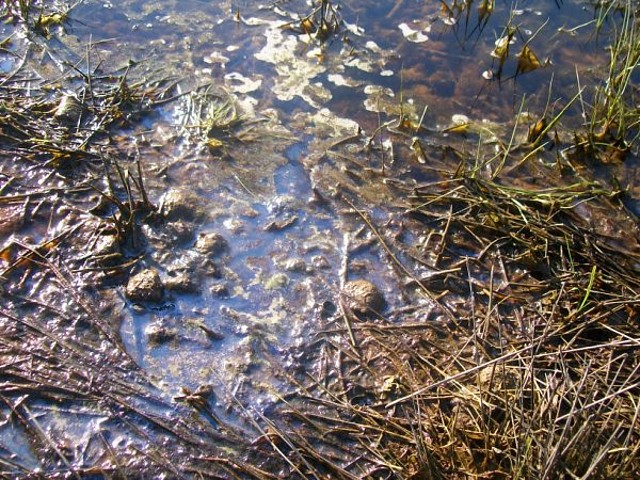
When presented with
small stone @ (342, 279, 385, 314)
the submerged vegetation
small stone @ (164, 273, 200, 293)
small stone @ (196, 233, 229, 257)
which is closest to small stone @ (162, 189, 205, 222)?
the submerged vegetation

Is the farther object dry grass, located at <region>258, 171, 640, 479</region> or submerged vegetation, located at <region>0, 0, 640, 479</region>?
submerged vegetation, located at <region>0, 0, 640, 479</region>

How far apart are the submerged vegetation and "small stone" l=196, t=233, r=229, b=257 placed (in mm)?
18

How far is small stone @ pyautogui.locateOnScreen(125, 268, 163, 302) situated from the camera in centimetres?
253

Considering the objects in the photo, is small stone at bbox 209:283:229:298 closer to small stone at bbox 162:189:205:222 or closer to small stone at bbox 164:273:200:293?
small stone at bbox 164:273:200:293

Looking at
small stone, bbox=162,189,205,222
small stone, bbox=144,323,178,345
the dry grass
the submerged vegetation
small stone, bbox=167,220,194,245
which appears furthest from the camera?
small stone, bbox=162,189,205,222

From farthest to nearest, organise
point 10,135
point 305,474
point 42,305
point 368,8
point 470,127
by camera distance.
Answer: point 368,8, point 470,127, point 10,135, point 42,305, point 305,474

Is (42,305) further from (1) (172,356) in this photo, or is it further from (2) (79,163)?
(2) (79,163)

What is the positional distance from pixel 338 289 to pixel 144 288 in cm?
96

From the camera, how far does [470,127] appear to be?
3.62 m

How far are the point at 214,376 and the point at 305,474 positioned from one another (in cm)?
59

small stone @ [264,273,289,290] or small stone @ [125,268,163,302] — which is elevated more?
small stone @ [125,268,163,302]

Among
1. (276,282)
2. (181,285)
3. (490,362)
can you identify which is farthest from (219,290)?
(490,362)

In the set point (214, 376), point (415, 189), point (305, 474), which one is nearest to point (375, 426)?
point (305, 474)

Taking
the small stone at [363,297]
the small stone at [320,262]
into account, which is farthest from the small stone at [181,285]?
the small stone at [363,297]
